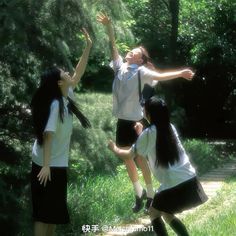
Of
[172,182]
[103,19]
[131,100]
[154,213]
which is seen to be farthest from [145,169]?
[103,19]

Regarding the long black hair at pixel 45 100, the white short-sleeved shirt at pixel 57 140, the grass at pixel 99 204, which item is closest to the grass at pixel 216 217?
the grass at pixel 99 204

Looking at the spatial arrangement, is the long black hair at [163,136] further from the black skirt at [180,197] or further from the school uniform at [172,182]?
the black skirt at [180,197]

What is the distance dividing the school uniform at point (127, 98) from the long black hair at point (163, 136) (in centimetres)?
82

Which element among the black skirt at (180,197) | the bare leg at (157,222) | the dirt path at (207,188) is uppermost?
the black skirt at (180,197)

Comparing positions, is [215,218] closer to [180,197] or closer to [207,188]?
[180,197]

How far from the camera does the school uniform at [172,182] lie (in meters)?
4.99

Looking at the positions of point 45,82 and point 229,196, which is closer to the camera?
point 45,82

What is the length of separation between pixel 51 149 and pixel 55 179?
0.25 metres

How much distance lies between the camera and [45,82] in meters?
4.93

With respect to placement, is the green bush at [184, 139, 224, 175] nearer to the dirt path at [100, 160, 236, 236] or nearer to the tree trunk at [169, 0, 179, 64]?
the dirt path at [100, 160, 236, 236]

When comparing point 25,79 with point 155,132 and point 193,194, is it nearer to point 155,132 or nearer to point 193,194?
point 155,132

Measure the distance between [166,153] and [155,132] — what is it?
195 millimetres

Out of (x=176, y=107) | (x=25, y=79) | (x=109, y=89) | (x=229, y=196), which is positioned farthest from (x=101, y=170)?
(x=176, y=107)

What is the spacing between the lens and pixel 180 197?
500 centimetres
